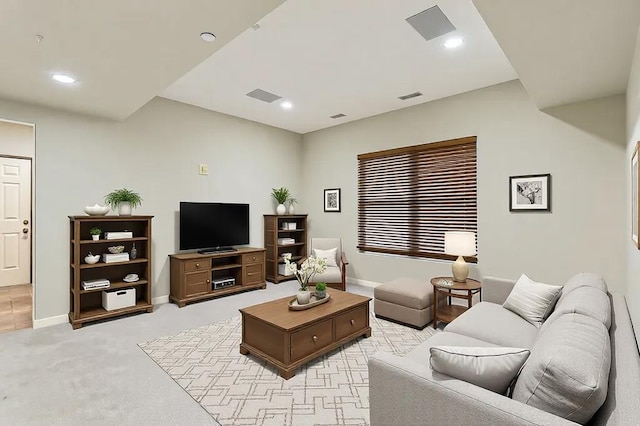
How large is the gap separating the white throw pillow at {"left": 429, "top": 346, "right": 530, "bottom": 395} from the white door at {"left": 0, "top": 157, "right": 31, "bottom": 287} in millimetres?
7197

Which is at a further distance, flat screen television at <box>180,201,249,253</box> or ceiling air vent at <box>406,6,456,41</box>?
flat screen television at <box>180,201,249,253</box>

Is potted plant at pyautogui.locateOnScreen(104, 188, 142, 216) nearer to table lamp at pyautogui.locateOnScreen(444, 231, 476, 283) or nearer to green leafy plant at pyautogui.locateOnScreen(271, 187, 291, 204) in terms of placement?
green leafy plant at pyautogui.locateOnScreen(271, 187, 291, 204)

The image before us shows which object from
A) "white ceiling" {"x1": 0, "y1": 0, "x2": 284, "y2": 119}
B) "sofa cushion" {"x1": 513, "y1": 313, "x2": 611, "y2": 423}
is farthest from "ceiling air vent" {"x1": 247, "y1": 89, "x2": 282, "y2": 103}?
"sofa cushion" {"x1": 513, "y1": 313, "x2": 611, "y2": 423}

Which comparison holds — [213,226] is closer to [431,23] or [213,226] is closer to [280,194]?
[280,194]

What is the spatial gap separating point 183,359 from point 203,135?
3.44 m

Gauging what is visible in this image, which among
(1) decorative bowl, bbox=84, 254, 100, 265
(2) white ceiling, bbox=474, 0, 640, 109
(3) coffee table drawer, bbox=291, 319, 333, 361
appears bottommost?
(3) coffee table drawer, bbox=291, 319, 333, 361

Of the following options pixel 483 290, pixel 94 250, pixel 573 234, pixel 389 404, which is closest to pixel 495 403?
pixel 389 404

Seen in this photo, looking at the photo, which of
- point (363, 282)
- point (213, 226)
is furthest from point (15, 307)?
point (363, 282)

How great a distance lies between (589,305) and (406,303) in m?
2.00

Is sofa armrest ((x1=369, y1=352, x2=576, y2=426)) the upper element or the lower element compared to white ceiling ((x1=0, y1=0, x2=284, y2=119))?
lower

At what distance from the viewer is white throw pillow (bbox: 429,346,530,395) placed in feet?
4.54

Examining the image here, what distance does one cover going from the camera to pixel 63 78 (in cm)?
304

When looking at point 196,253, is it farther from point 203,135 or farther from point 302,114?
point 302,114

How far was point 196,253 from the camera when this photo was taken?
495 centimetres
